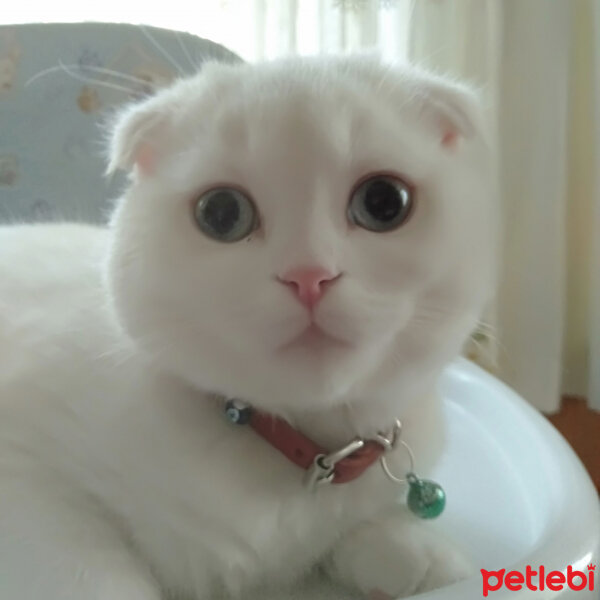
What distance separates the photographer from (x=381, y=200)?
0.41m

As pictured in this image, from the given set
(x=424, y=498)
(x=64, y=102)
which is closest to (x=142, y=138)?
(x=424, y=498)

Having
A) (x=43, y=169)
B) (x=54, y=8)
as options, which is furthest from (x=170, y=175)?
(x=54, y=8)

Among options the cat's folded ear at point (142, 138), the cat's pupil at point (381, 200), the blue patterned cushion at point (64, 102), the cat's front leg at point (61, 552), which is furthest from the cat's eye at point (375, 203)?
the blue patterned cushion at point (64, 102)

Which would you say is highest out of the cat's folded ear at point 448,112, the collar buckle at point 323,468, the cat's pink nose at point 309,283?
the cat's folded ear at point 448,112

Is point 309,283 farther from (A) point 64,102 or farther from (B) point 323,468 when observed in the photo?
(A) point 64,102

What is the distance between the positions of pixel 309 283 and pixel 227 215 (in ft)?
0.21

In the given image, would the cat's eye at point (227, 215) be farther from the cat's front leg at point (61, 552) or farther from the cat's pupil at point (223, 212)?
the cat's front leg at point (61, 552)

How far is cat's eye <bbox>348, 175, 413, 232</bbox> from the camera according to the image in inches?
16.1

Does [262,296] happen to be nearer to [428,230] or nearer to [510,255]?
[428,230]

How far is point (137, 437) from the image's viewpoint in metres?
0.46

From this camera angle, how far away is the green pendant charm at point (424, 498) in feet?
1.69

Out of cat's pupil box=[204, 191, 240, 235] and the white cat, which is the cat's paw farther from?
cat's pupil box=[204, 191, 240, 235]

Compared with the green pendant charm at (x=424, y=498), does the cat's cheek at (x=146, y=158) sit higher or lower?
higher

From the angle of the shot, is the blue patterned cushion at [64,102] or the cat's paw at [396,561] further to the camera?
the blue patterned cushion at [64,102]
